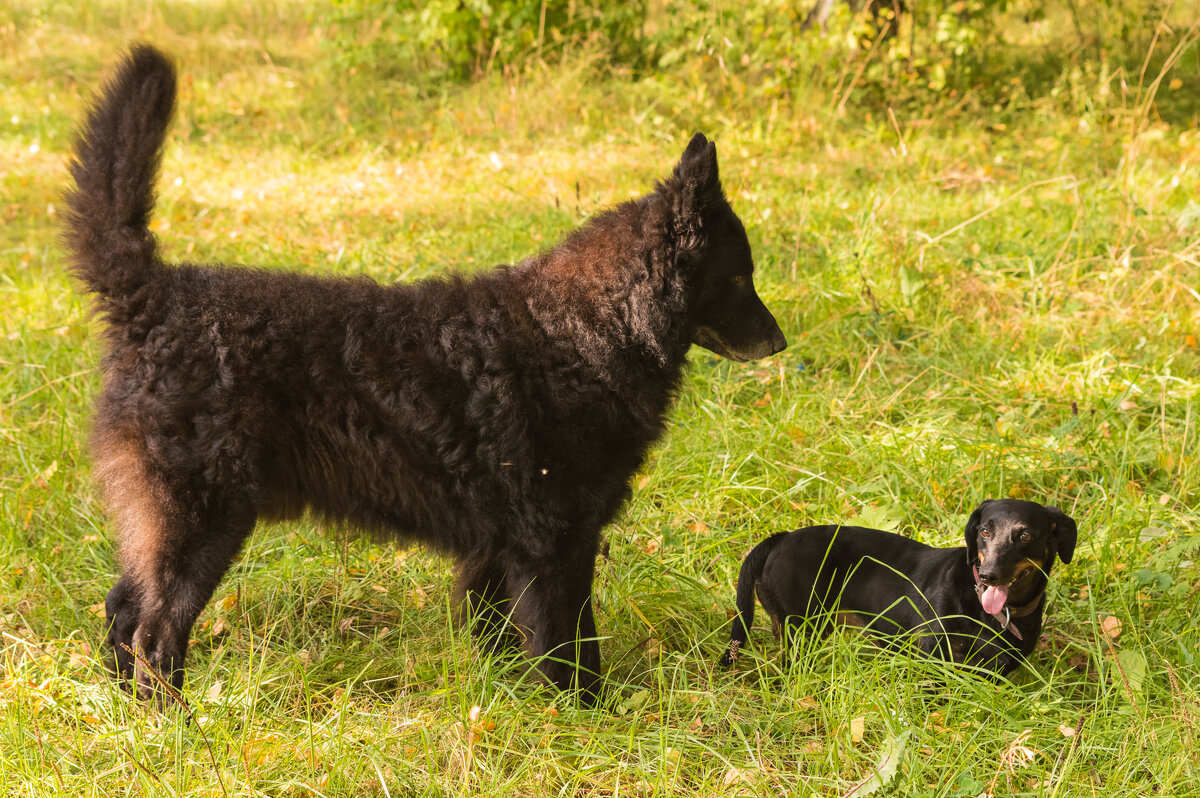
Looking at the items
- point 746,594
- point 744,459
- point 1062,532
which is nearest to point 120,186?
point 746,594

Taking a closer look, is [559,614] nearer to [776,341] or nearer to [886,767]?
[886,767]

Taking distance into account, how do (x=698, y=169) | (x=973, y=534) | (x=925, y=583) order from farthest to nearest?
(x=925, y=583) → (x=973, y=534) → (x=698, y=169)

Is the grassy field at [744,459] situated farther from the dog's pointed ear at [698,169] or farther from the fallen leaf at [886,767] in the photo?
the dog's pointed ear at [698,169]

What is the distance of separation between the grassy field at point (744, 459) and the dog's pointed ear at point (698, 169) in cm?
133

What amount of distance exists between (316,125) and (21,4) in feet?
20.9

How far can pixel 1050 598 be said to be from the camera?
3.08 m

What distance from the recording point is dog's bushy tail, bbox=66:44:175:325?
8.04ft

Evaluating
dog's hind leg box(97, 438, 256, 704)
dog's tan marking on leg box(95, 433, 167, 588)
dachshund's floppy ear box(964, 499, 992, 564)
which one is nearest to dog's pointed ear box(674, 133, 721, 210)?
dachshund's floppy ear box(964, 499, 992, 564)

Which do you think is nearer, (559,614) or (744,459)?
(559,614)

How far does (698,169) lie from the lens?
102 inches

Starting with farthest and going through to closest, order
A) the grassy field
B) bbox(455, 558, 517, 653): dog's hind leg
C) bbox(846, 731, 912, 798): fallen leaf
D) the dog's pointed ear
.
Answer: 1. bbox(455, 558, 517, 653): dog's hind leg
2. the dog's pointed ear
3. the grassy field
4. bbox(846, 731, 912, 798): fallen leaf

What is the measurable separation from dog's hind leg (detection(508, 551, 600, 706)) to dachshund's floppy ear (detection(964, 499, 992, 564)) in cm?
112

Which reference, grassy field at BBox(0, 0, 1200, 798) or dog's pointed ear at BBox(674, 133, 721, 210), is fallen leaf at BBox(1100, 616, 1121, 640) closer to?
grassy field at BBox(0, 0, 1200, 798)

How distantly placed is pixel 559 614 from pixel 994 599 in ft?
4.13
